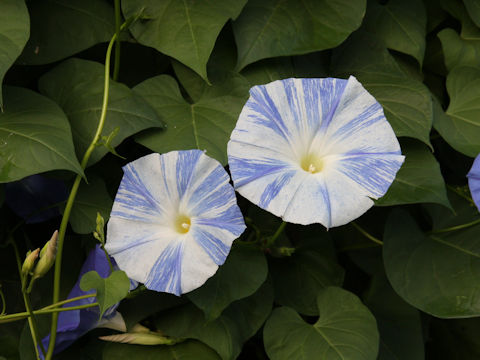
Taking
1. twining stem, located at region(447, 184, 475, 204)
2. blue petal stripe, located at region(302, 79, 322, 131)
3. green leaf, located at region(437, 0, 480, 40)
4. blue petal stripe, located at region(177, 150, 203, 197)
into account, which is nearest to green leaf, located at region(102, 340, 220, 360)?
blue petal stripe, located at region(177, 150, 203, 197)

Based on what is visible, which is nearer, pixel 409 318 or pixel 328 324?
pixel 328 324

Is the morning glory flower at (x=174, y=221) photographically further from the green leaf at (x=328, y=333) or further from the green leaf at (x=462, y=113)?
the green leaf at (x=462, y=113)

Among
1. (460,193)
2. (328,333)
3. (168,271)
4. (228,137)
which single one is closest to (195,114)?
(228,137)

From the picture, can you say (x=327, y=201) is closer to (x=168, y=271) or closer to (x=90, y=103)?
(x=168, y=271)

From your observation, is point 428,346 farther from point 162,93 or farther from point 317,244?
point 162,93

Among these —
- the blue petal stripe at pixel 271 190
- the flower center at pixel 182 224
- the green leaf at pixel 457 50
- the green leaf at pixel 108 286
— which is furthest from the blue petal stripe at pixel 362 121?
the green leaf at pixel 457 50

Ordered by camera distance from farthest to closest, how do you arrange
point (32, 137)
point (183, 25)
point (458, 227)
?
1. point (458, 227)
2. point (183, 25)
3. point (32, 137)

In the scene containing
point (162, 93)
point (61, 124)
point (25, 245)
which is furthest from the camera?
point (25, 245)

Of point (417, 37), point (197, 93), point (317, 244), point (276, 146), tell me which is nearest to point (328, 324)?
point (317, 244)
